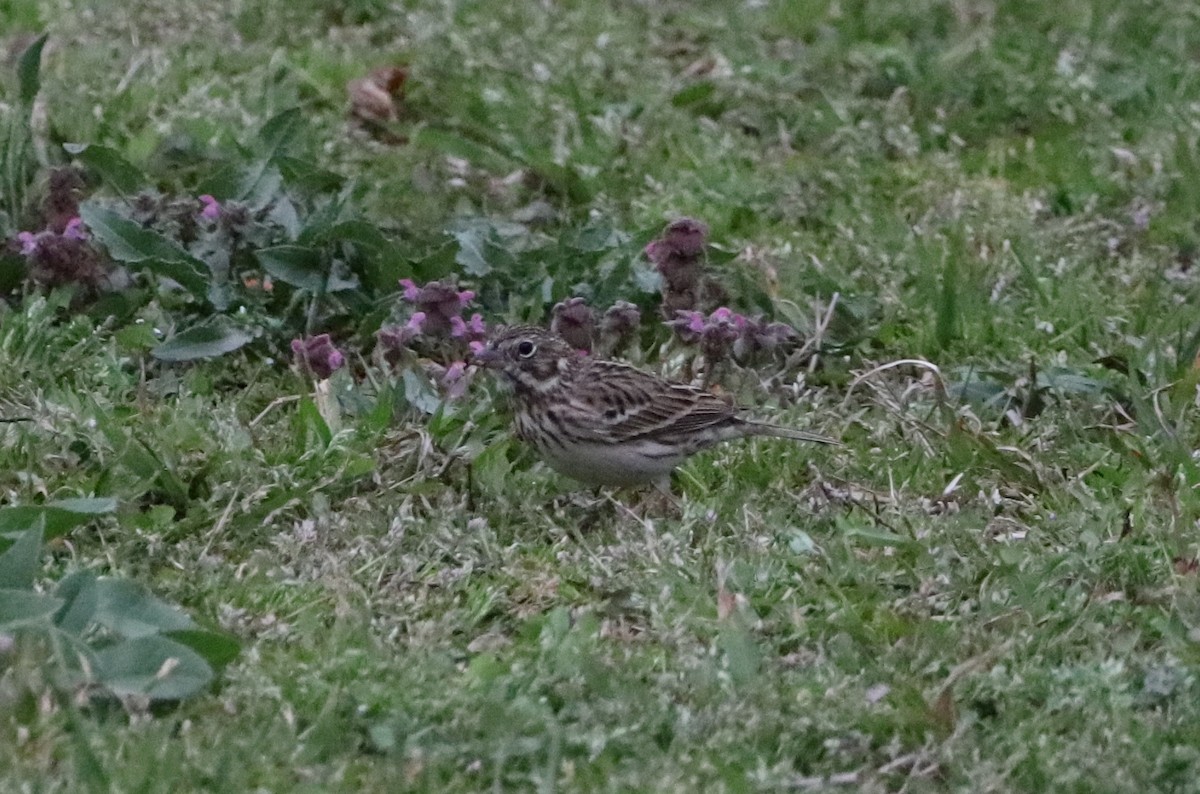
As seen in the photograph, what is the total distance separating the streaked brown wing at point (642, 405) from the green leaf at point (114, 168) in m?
2.07

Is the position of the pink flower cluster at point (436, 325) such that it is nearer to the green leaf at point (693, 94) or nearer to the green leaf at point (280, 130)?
the green leaf at point (280, 130)

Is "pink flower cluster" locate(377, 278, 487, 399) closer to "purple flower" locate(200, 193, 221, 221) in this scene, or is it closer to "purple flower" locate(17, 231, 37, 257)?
"purple flower" locate(200, 193, 221, 221)

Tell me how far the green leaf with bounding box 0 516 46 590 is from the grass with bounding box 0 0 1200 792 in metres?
0.36

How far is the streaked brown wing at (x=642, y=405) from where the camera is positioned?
6391mm

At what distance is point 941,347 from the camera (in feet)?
24.8

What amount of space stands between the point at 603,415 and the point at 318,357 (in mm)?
1078

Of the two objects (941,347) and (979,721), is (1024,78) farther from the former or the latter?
(979,721)

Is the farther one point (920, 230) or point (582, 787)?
point (920, 230)

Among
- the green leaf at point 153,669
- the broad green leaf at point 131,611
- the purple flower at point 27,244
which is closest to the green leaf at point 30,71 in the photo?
the purple flower at point 27,244

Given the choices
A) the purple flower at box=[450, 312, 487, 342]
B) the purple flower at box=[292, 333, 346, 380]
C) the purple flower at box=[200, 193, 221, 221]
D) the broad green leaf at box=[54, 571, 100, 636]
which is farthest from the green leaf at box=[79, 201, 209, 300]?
the broad green leaf at box=[54, 571, 100, 636]

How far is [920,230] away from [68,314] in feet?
11.2

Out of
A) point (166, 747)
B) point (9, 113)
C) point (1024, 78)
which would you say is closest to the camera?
point (166, 747)

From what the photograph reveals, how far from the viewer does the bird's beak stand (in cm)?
666

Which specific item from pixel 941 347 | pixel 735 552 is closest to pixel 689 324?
pixel 941 347
